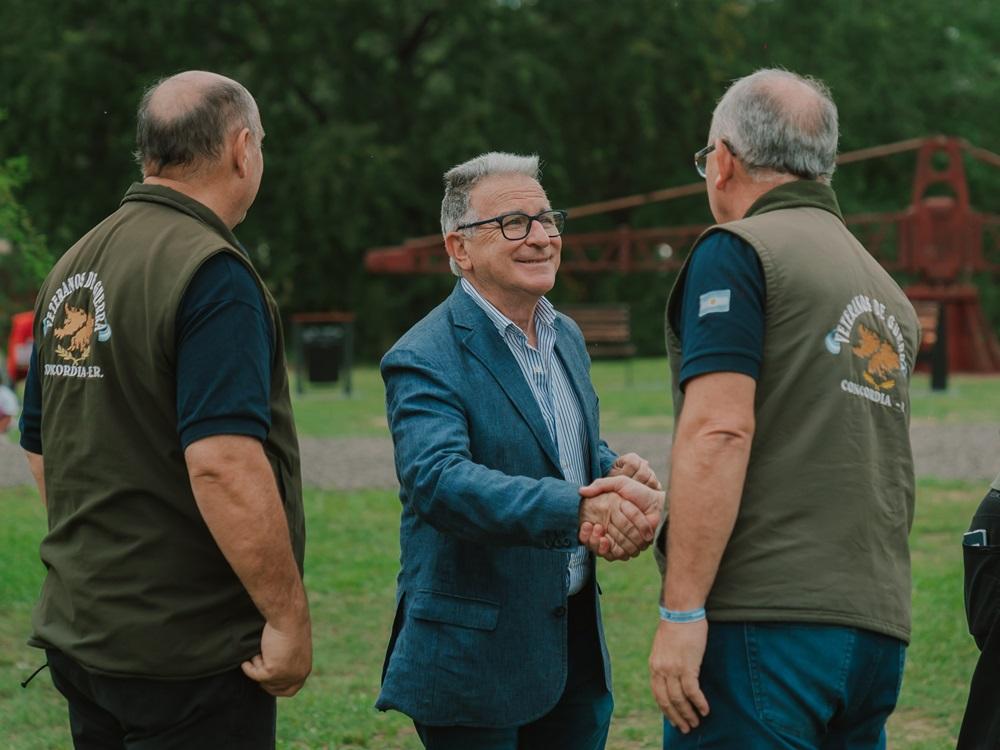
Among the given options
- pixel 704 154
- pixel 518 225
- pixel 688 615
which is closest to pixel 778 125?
pixel 704 154

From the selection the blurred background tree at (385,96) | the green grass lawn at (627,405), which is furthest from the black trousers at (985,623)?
the blurred background tree at (385,96)

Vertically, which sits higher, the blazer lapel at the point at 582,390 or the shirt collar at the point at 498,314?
the shirt collar at the point at 498,314

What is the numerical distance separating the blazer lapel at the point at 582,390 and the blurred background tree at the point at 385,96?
31395 millimetres

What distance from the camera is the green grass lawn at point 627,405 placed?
1694 cm

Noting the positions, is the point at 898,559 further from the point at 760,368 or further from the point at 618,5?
the point at 618,5

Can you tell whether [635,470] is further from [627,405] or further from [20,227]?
[627,405]

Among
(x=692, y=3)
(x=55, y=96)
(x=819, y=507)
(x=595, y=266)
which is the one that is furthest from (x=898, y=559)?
(x=692, y=3)

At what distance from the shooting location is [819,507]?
2.89 meters

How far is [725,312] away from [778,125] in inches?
18.2

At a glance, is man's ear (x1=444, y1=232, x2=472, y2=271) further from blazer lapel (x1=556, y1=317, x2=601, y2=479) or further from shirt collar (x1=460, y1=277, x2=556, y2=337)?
blazer lapel (x1=556, y1=317, x2=601, y2=479)

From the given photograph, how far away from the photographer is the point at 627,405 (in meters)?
19.2

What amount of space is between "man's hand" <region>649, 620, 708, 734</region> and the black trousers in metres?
1.27

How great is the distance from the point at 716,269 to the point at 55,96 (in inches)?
1338

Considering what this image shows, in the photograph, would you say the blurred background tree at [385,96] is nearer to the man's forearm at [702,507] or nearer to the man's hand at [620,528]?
the man's hand at [620,528]
